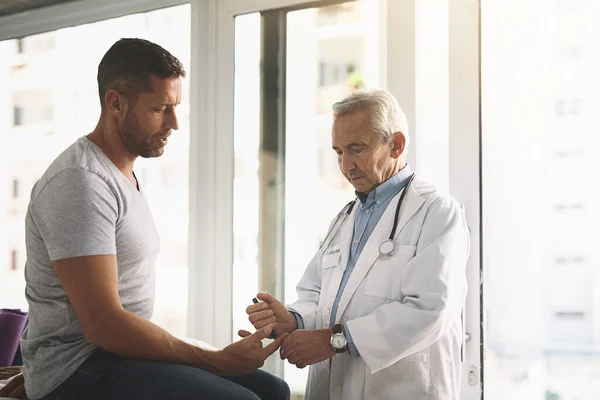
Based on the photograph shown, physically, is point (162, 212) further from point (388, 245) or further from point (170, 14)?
point (388, 245)

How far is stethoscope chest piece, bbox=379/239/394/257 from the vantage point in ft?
6.93

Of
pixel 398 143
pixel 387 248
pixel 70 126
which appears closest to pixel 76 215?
pixel 387 248

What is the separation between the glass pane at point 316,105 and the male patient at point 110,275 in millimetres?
1200

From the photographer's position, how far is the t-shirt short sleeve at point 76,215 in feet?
5.60

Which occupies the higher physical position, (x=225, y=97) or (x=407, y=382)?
(x=225, y=97)

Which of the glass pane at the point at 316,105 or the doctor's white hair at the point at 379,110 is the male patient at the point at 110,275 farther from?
the glass pane at the point at 316,105

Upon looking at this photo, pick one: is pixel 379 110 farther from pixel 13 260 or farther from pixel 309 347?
pixel 13 260

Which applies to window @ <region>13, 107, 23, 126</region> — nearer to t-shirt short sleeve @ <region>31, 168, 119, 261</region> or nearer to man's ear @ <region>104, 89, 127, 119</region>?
man's ear @ <region>104, 89, 127, 119</region>

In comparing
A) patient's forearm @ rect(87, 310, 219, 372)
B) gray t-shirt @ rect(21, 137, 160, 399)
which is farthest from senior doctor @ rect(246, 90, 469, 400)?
gray t-shirt @ rect(21, 137, 160, 399)

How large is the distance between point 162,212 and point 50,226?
1.85m

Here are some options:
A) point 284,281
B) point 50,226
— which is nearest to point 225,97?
point 284,281

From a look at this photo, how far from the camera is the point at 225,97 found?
342 cm

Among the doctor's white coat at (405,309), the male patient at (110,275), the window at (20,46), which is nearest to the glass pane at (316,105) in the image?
the doctor's white coat at (405,309)

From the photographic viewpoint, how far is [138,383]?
171 centimetres
